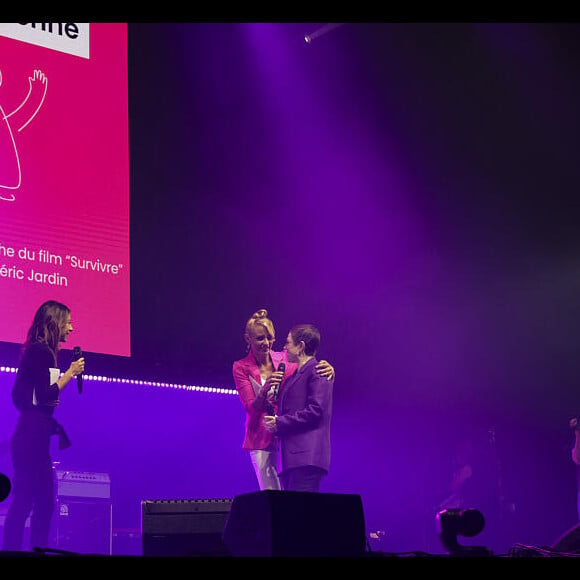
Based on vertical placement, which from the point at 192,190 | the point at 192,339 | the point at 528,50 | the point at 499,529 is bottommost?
the point at 499,529

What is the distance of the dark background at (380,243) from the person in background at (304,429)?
1.40 m

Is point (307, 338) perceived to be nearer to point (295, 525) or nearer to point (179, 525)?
point (179, 525)

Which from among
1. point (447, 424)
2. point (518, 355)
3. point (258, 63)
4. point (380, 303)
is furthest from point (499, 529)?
point (258, 63)

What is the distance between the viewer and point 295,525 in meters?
2.49

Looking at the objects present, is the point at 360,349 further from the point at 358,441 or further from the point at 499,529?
the point at 499,529

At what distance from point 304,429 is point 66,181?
2.08 metres

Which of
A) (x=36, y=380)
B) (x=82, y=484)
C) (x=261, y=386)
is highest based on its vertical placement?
(x=261, y=386)

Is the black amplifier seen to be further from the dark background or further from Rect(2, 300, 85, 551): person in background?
the dark background

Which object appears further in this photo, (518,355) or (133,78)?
(518,355)

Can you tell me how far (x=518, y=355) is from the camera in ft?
25.9

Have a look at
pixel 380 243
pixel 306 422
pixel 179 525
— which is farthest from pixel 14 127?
pixel 380 243

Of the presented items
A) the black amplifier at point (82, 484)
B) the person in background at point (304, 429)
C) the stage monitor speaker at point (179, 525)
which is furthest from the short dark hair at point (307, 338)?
the stage monitor speaker at point (179, 525)

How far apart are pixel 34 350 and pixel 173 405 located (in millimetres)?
1945

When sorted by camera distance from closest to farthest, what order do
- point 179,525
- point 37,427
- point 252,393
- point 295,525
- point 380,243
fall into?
point 295,525
point 179,525
point 37,427
point 252,393
point 380,243
